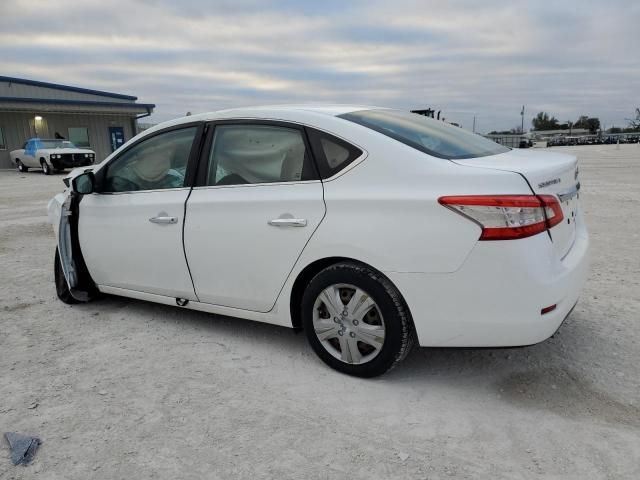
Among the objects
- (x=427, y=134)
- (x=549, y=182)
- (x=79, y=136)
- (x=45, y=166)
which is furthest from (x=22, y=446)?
(x=79, y=136)

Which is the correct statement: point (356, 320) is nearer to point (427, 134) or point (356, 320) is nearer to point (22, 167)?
point (427, 134)

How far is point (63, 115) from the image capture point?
29.0m

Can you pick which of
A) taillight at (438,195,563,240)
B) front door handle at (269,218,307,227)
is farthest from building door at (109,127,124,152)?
taillight at (438,195,563,240)

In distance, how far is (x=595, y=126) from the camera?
116 metres

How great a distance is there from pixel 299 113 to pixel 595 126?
432 ft

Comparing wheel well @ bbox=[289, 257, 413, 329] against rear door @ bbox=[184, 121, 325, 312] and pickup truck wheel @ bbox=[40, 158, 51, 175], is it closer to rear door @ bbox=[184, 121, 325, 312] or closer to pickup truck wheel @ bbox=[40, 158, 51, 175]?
rear door @ bbox=[184, 121, 325, 312]

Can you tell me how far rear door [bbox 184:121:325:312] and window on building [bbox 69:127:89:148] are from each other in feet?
97.4

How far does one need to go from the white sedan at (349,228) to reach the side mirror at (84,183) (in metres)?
0.01

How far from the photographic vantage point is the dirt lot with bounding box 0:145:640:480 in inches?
90.7

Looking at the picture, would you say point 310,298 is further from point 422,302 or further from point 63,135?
point 63,135

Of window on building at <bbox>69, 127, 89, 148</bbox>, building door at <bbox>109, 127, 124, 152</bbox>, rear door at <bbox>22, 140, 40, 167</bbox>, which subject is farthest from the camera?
building door at <bbox>109, 127, 124, 152</bbox>

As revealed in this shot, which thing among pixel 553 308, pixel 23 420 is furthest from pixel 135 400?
pixel 553 308

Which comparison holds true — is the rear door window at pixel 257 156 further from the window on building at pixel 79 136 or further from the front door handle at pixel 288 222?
the window on building at pixel 79 136

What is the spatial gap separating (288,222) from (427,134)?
1060 mm
